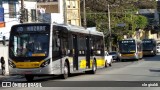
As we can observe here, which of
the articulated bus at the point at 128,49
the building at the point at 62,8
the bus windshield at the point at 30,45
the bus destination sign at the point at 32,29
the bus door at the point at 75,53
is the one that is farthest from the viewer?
the building at the point at 62,8

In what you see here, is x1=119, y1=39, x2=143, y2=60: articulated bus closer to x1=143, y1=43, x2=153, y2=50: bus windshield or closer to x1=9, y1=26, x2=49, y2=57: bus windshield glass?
x1=143, y1=43, x2=153, y2=50: bus windshield

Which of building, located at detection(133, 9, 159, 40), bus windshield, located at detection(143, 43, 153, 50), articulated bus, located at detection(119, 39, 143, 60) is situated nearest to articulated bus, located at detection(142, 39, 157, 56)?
bus windshield, located at detection(143, 43, 153, 50)

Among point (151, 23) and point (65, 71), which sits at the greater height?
point (65, 71)

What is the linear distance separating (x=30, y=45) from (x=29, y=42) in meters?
0.22

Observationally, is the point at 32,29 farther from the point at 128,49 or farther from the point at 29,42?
the point at 128,49

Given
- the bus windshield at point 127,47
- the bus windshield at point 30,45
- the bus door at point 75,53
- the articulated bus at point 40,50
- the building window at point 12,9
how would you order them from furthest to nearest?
the bus windshield at point 127,47, the building window at point 12,9, the bus door at point 75,53, the bus windshield at point 30,45, the articulated bus at point 40,50

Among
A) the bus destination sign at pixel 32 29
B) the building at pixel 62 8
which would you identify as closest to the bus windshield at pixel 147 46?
the building at pixel 62 8

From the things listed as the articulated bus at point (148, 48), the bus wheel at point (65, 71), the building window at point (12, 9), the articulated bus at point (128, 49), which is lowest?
the articulated bus at point (148, 48)

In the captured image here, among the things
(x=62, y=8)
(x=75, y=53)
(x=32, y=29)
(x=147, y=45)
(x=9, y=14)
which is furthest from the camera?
(x=147, y=45)

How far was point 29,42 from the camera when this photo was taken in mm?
23297

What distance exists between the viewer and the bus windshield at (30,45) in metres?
23.1

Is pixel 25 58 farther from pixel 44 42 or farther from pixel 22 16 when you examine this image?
pixel 22 16

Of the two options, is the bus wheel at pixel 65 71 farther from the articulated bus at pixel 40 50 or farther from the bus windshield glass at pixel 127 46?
the bus windshield glass at pixel 127 46

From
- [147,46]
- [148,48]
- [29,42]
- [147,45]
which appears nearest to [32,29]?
[29,42]
